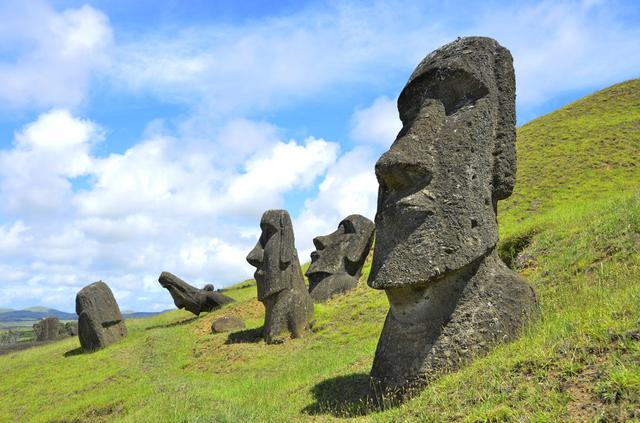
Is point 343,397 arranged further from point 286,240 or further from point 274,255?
point 286,240

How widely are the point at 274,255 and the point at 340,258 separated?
19.2 feet

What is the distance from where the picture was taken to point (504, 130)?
7.23 m

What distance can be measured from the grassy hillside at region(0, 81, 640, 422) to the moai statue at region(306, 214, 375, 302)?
1141 mm

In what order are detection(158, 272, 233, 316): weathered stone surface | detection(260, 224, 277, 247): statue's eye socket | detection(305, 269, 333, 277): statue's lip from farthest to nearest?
1. detection(158, 272, 233, 316): weathered stone surface
2. detection(305, 269, 333, 277): statue's lip
3. detection(260, 224, 277, 247): statue's eye socket

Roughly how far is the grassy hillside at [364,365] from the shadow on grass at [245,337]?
89mm

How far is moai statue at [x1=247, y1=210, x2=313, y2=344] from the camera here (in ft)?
49.8

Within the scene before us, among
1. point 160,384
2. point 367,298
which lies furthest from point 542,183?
point 160,384

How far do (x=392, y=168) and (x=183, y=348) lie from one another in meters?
12.2

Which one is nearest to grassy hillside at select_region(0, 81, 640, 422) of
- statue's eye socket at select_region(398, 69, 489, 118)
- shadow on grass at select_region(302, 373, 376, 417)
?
shadow on grass at select_region(302, 373, 376, 417)

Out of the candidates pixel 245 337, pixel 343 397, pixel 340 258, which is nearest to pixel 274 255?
pixel 245 337

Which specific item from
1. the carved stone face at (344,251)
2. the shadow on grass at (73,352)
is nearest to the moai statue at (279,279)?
the carved stone face at (344,251)

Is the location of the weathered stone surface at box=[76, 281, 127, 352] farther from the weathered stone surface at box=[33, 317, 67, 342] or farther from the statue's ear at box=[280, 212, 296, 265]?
the weathered stone surface at box=[33, 317, 67, 342]

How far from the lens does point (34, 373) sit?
17.8 m

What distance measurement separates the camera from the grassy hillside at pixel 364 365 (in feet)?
14.9
